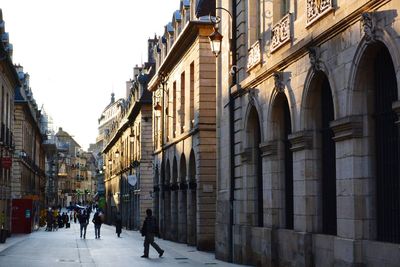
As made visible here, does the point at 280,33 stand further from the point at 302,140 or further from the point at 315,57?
A: the point at 302,140

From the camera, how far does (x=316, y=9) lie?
15117mm

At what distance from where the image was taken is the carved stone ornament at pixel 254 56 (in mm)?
19938

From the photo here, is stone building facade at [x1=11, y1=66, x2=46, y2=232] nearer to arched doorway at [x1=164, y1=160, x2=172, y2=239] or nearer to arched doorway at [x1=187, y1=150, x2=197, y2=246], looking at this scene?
arched doorway at [x1=164, y1=160, x2=172, y2=239]

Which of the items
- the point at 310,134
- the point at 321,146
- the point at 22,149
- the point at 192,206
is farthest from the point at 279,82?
the point at 22,149

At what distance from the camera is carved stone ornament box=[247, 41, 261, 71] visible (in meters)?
19.9

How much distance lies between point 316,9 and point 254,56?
5312 mm

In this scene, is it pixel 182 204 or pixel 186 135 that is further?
pixel 182 204

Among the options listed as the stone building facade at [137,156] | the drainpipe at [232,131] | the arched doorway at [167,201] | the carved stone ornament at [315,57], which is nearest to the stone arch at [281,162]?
the carved stone ornament at [315,57]

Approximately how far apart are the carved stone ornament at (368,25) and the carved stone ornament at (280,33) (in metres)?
4.72

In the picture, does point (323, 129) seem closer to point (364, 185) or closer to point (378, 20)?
point (364, 185)

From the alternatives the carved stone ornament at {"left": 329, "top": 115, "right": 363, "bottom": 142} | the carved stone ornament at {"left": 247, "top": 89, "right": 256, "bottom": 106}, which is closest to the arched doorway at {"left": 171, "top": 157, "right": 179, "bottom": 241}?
the carved stone ornament at {"left": 247, "top": 89, "right": 256, "bottom": 106}

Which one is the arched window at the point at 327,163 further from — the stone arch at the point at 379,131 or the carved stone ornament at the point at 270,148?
the carved stone ornament at the point at 270,148

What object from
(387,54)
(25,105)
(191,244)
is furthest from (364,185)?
(25,105)

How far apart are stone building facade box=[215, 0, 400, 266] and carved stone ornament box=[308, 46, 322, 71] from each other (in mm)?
24
